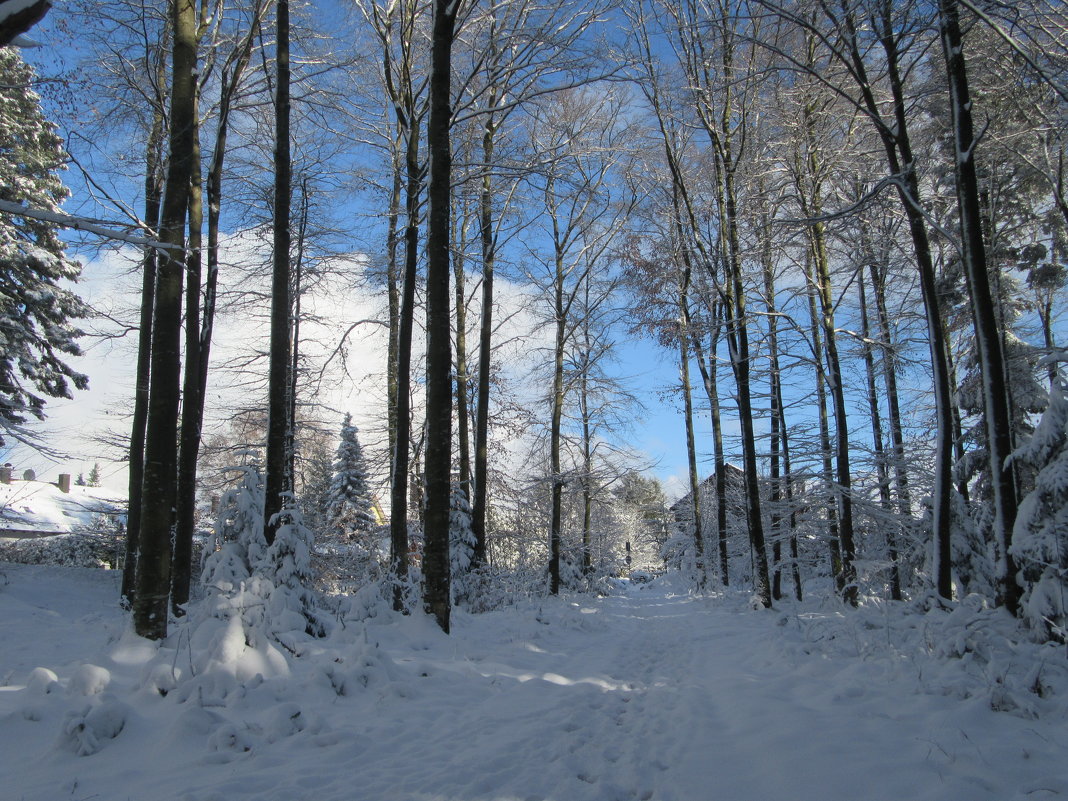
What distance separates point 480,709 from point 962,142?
7937 millimetres

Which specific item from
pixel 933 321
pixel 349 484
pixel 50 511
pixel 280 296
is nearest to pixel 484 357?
pixel 280 296

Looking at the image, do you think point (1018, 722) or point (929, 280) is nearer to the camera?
point (1018, 722)

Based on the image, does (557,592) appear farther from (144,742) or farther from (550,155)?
(144,742)

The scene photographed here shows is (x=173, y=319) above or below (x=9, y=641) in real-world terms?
above

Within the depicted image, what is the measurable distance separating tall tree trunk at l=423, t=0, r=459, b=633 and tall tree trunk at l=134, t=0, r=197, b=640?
285cm

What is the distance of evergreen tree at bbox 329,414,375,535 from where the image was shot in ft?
97.4

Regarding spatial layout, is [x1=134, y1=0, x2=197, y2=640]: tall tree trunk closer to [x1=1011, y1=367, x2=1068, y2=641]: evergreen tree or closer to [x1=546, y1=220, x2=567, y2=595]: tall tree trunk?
[x1=1011, y1=367, x2=1068, y2=641]: evergreen tree

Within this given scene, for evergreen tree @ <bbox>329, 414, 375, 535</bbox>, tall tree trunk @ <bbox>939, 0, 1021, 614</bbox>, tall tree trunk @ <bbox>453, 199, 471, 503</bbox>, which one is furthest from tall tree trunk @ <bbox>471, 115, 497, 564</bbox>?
evergreen tree @ <bbox>329, 414, 375, 535</bbox>

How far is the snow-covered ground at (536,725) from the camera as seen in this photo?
290 centimetres

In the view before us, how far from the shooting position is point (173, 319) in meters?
6.17

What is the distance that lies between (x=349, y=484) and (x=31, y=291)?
17.9 m

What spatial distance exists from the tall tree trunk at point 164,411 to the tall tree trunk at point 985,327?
8602 mm

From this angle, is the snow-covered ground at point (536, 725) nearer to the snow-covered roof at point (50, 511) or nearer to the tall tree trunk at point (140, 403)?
the tall tree trunk at point (140, 403)

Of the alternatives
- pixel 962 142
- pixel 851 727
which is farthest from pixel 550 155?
pixel 851 727
